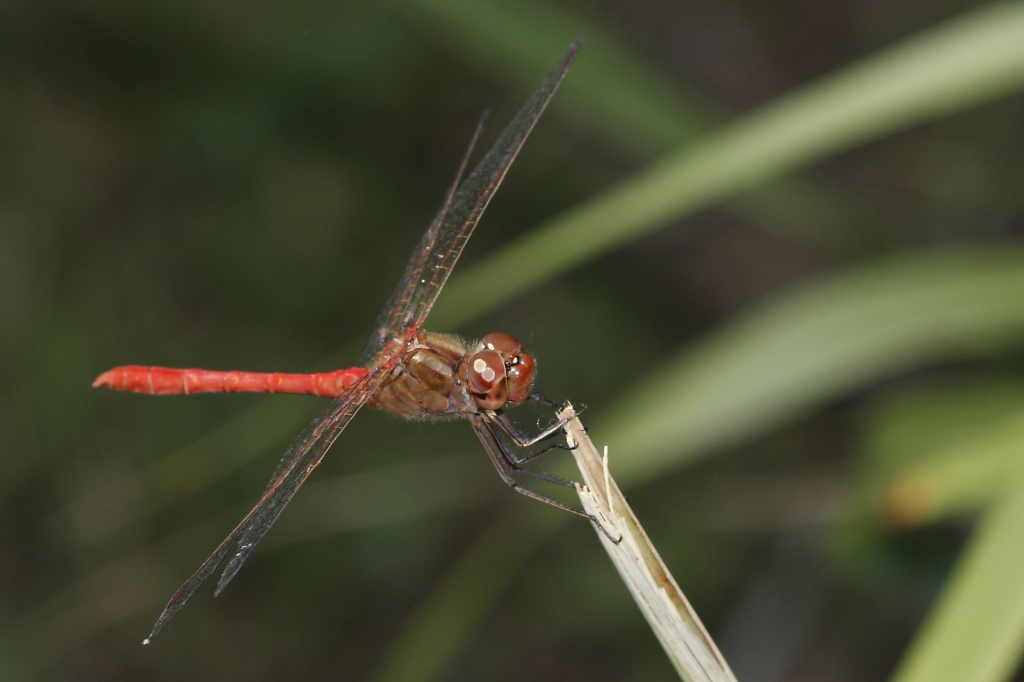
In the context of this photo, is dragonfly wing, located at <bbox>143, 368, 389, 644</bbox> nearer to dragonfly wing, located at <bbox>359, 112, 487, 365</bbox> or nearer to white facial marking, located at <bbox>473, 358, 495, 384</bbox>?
dragonfly wing, located at <bbox>359, 112, 487, 365</bbox>

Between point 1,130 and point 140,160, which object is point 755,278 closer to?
point 140,160

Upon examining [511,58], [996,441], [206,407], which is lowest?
[996,441]

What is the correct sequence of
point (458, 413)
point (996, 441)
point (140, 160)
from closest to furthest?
point (996, 441) < point (458, 413) < point (140, 160)

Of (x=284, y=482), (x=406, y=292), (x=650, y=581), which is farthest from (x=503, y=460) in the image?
(x=650, y=581)

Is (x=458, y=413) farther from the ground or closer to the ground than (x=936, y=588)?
farther from the ground

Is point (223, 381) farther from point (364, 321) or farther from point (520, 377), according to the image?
point (364, 321)

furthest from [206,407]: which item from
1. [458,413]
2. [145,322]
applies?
[458,413]
